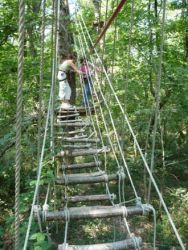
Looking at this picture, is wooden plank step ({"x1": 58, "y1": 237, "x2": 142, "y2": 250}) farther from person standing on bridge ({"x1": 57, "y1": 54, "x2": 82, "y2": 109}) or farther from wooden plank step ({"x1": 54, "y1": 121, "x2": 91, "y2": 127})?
person standing on bridge ({"x1": 57, "y1": 54, "x2": 82, "y2": 109})

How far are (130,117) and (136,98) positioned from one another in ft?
0.97

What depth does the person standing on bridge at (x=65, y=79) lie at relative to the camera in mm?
4543

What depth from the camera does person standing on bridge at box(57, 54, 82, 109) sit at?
454 centimetres

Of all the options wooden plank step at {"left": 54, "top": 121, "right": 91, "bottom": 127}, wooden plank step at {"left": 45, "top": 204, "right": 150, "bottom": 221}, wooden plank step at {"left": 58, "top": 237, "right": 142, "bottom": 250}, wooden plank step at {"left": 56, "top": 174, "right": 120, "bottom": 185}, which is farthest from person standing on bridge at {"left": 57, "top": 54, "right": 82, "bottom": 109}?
wooden plank step at {"left": 58, "top": 237, "right": 142, "bottom": 250}

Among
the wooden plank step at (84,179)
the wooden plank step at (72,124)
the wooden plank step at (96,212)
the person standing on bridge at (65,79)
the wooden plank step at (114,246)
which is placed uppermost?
the person standing on bridge at (65,79)

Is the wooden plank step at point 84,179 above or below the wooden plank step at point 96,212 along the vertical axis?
below

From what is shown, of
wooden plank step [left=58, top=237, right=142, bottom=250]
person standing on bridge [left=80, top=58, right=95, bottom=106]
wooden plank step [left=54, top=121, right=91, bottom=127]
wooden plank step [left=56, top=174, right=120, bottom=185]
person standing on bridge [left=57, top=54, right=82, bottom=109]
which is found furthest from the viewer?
person standing on bridge [left=80, top=58, right=95, bottom=106]

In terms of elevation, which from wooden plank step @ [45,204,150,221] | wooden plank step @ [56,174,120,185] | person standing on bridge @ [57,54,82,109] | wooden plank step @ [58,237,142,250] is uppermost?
person standing on bridge @ [57,54,82,109]

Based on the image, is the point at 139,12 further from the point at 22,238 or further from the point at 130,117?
the point at 22,238

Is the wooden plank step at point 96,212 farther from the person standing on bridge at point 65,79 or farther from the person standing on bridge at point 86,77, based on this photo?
the person standing on bridge at point 86,77

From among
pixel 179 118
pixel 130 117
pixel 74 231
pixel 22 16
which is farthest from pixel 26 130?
pixel 22 16

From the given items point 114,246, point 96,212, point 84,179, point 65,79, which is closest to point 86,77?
point 65,79

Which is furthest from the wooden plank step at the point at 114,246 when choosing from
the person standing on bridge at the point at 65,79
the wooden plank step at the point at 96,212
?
the person standing on bridge at the point at 65,79

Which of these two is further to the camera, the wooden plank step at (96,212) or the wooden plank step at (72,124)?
the wooden plank step at (72,124)
